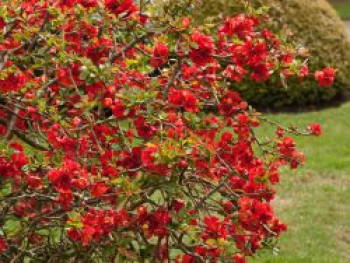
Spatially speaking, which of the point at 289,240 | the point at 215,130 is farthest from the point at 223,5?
the point at 215,130

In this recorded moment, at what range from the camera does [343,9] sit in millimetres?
20359

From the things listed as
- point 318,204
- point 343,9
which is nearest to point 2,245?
point 318,204

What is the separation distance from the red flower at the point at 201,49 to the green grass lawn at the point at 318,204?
87.6 inches

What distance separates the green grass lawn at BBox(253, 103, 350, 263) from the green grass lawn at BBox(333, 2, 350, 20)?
35.3 feet

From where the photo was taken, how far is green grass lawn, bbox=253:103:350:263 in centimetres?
536

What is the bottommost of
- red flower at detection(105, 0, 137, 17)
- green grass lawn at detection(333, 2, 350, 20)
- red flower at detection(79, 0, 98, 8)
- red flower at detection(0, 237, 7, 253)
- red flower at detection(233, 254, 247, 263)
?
green grass lawn at detection(333, 2, 350, 20)

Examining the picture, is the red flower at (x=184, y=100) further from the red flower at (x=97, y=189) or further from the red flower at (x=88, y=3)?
the red flower at (x=88, y=3)

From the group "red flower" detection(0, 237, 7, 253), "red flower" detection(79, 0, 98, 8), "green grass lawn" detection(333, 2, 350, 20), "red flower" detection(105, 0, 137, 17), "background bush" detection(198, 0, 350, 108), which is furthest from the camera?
"green grass lawn" detection(333, 2, 350, 20)

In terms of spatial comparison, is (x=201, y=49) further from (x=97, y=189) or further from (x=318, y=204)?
(x=318, y=204)

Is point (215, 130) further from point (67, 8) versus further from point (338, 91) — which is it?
point (338, 91)

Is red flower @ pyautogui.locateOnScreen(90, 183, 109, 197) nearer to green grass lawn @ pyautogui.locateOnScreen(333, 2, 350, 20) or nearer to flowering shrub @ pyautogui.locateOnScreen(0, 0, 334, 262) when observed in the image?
flowering shrub @ pyautogui.locateOnScreen(0, 0, 334, 262)

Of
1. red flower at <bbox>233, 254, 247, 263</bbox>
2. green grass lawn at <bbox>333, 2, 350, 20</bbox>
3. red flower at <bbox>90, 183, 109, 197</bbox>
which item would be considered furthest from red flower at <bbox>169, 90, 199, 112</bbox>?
green grass lawn at <bbox>333, 2, 350, 20</bbox>

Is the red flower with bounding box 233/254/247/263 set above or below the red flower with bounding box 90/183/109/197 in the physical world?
below

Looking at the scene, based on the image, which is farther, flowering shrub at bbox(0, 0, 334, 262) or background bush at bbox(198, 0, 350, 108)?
background bush at bbox(198, 0, 350, 108)
